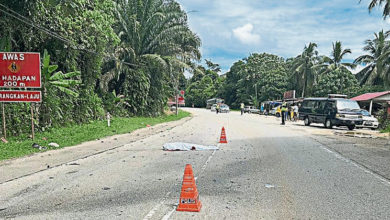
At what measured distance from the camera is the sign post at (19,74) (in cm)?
1147

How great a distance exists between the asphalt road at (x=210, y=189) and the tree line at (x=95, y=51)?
643cm

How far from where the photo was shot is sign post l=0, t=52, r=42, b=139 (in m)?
11.5

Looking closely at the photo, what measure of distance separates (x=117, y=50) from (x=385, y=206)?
2239 cm

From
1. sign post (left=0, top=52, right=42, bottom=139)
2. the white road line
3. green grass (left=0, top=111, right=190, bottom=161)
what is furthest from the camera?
sign post (left=0, top=52, right=42, bottom=139)

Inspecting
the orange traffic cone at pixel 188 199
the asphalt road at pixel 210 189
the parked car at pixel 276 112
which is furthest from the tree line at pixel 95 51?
the parked car at pixel 276 112

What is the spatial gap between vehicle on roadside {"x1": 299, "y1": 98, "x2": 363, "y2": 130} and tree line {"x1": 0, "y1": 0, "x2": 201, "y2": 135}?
425 inches

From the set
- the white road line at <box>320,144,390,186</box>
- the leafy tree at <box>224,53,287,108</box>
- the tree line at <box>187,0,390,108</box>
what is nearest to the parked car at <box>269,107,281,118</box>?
the tree line at <box>187,0,390,108</box>

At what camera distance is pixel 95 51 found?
61.8 feet

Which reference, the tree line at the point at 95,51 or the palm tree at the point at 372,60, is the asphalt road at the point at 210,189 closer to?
the tree line at the point at 95,51

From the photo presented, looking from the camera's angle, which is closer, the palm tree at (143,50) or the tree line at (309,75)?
the palm tree at (143,50)

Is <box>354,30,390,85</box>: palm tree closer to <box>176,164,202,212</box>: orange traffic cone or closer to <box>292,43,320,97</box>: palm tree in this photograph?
<box>292,43,320,97</box>: palm tree

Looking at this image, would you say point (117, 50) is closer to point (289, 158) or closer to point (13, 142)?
point (13, 142)

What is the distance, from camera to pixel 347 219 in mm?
4492

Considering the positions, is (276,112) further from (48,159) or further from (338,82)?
(48,159)
